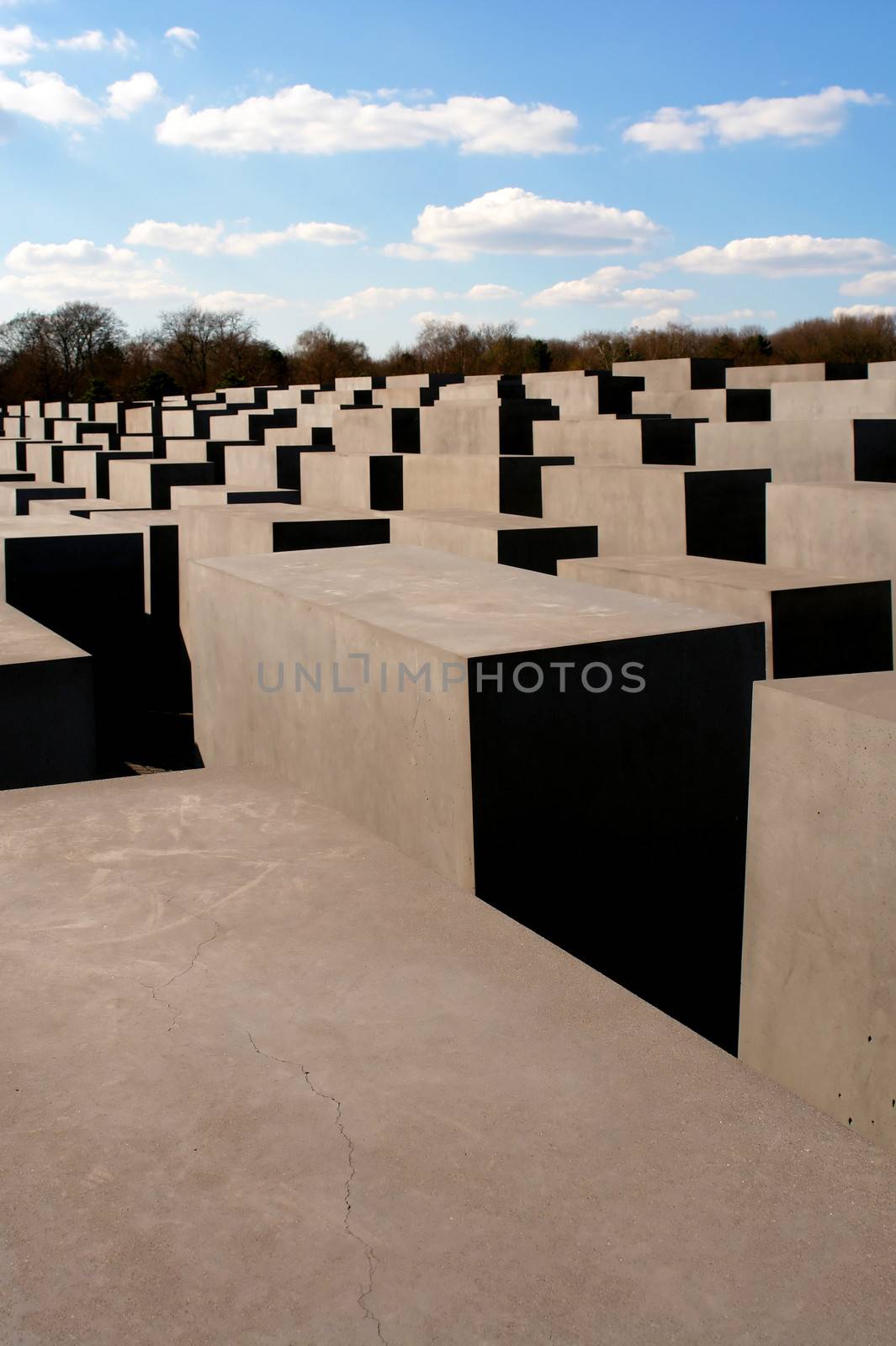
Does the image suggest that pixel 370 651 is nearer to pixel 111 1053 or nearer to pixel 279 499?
pixel 111 1053

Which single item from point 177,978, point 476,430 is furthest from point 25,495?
point 177,978

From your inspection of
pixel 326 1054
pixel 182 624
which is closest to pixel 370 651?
pixel 326 1054

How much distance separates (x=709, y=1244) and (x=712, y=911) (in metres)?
3.38

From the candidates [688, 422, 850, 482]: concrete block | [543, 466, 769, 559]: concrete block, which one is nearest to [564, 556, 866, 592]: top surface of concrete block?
[543, 466, 769, 559]: concrete block

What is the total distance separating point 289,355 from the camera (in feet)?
161

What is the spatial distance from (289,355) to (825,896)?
47.4m

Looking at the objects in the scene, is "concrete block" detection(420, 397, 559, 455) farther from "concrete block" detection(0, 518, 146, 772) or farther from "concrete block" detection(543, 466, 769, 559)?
"concrete block" detection(0, 518, 146, 772)

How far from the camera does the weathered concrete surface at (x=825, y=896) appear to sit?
3939mm

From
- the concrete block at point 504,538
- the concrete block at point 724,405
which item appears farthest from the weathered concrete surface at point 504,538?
the concrete block at point 724,405

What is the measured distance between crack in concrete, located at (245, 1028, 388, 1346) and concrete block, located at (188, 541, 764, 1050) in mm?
1844

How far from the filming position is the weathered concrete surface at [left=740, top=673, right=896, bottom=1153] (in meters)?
3.94

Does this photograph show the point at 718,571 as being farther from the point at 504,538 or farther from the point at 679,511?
the point at 679,511

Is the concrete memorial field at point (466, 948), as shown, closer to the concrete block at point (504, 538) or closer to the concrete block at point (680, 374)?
the concrete block at point (504, 538)

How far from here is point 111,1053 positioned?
8.75 ft
